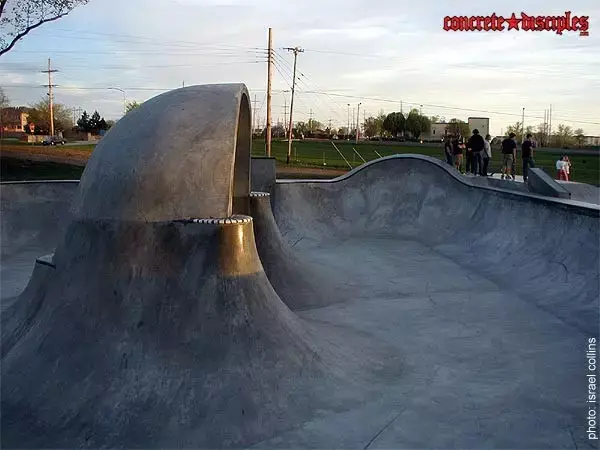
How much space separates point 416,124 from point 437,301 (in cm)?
9469

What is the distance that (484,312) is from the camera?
8.74 m

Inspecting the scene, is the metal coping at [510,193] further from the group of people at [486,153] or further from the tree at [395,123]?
the tree at [395,123]

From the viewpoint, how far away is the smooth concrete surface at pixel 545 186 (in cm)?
1189

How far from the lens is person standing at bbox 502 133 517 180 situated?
17125 mm

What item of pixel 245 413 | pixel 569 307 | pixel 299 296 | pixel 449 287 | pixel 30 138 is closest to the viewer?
pixel 245 413

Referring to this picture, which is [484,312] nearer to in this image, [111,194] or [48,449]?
[111,194]

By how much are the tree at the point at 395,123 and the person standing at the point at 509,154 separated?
85.1 m

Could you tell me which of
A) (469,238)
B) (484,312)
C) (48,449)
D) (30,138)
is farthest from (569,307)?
(30,138)

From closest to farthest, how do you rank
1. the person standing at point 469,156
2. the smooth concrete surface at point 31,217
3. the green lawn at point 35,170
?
the smooth concrete surface at point 31,217 < the person standing at point 469,156 < the green lawn at point 35,170

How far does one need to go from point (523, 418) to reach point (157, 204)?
163 inches

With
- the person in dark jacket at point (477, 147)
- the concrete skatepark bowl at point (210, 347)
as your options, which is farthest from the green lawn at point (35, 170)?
the concrete skatepark bowl at point (210, 347)

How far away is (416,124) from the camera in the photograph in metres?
100

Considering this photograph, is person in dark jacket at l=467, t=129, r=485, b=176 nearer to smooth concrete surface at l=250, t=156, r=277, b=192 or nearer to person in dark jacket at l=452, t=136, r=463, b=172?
person in dark jacket at l=452, t=136, r=463, b=172

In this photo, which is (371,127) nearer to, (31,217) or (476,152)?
(476,152)
